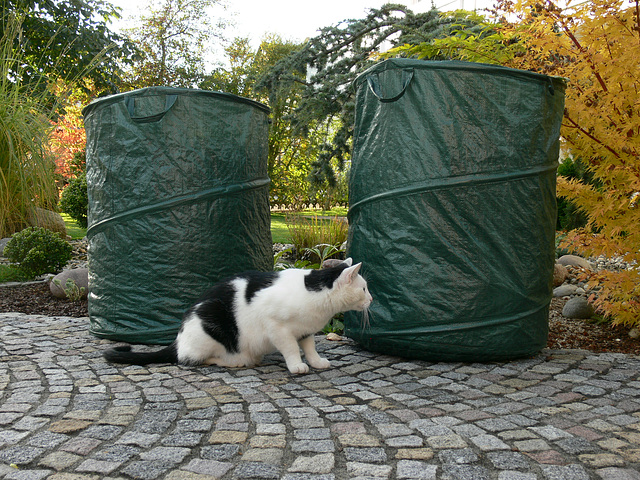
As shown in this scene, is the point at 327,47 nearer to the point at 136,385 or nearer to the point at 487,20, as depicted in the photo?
the point at 487,20

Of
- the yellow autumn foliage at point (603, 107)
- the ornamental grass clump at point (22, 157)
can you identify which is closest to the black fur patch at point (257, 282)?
the yellow autumn foliage at point (603, 107)

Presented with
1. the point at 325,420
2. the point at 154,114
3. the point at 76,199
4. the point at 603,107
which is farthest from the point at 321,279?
the point at 76,199

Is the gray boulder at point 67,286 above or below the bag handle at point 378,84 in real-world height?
below

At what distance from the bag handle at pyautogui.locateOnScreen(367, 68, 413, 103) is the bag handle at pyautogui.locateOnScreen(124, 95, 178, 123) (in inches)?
52.6

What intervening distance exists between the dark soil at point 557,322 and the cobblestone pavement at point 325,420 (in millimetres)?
481

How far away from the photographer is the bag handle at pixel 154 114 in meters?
3.56

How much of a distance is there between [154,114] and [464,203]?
2147 millimetres

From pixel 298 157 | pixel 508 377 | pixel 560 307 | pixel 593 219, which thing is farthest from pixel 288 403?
pixel 298 157

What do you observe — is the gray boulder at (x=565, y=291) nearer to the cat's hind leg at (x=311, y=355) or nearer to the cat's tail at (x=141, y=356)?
the cat's hind leg at (x=311, y=355)

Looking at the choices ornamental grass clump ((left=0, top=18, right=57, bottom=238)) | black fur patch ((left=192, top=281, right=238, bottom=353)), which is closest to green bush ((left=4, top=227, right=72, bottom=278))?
ornamental grass clump ((left=0, top=18, right=57, bottom=238))

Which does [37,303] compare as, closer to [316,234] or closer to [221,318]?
[221,318]

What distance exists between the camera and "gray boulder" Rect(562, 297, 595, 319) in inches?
188

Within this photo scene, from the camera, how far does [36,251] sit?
6258 millimetres

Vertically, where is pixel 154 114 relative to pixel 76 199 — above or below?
above
